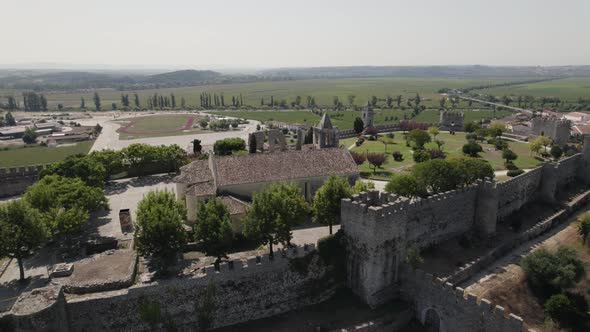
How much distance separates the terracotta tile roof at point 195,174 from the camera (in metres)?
47.0

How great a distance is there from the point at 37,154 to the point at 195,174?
234ft

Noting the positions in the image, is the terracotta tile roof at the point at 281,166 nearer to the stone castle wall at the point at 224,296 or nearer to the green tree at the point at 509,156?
the stone castle wall at the point at 224,296

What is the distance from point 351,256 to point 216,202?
12.7m

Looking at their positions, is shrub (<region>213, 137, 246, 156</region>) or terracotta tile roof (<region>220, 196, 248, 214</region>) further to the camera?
shrub (<region>213, 137, 246, 156</region>)

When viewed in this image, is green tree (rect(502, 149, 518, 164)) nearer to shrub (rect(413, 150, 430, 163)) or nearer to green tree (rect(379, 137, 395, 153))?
shrub (rect(413, 150, 430, 163))

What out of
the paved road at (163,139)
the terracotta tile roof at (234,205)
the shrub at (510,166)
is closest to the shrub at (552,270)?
the terracotta tile roof at (234,205)

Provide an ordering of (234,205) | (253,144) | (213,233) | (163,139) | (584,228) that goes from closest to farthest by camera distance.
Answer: (213,233) < (234,205) < (584,228) < (253,144) < (163,139)

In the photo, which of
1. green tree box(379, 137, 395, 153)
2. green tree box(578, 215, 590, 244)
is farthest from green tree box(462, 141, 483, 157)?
green tree box(578, 215, 590, 244)

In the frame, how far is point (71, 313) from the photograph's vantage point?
26453 millimetres

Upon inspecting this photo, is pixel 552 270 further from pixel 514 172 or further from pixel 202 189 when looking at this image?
pixel 202 189

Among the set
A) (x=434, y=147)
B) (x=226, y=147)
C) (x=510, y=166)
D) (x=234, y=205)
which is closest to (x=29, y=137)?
(x=226, y=147)

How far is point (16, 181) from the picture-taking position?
193ft

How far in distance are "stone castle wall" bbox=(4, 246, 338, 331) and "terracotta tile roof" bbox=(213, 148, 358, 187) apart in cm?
1510

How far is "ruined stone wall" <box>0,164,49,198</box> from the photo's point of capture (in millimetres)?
58291
